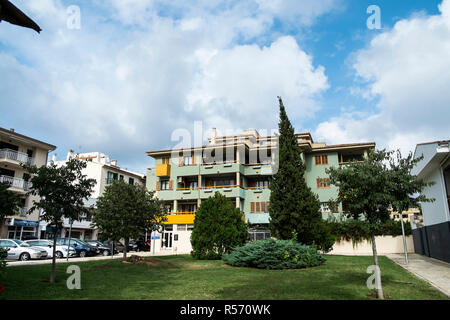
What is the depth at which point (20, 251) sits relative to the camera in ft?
82.2

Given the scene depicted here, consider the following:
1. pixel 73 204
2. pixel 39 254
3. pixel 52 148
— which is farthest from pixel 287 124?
pixel 52 148

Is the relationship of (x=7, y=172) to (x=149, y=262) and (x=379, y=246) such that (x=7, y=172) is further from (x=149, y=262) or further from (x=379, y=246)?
(x=379, y=246)

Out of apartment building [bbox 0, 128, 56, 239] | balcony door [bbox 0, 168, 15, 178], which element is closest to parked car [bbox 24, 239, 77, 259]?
apartment building [bbox 0, 128, 56, 239]

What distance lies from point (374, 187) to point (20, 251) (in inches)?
1018

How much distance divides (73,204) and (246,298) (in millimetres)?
7894

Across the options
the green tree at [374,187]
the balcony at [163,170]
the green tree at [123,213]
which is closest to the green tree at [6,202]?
the green tree at [123,213]

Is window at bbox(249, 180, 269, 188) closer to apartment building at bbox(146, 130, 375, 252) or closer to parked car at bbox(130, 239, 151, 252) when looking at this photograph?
apartment building at bbox(146, 130, 375, 252)

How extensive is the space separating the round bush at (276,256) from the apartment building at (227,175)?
76.3 ft

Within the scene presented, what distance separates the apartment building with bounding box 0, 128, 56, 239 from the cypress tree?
26.5m

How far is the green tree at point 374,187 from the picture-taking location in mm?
9594

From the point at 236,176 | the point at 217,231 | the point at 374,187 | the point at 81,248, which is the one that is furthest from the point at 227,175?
the point at 374,187

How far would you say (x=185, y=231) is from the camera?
4359 centimetres
